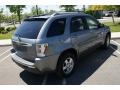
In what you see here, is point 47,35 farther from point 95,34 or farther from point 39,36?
point 95,34

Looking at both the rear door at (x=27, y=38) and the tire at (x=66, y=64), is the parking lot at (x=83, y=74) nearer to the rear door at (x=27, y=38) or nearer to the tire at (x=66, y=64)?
the tire at (x=66, y=64)

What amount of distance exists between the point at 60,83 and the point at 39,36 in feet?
4.82

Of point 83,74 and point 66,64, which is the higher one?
point 66,64

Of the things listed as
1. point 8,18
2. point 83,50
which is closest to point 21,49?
point 83,50

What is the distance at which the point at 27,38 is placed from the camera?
5535mm

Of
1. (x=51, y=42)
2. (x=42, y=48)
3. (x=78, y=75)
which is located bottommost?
(x=78, y=75)

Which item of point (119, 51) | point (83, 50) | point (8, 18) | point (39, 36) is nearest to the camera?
point (39, 36)

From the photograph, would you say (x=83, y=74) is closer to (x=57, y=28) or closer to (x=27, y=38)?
(x=57, y=28)

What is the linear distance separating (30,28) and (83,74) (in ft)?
6.95

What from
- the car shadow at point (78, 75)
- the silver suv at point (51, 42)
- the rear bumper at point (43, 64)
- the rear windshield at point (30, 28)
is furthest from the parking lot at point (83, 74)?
the rear windshield at point (30, 28)

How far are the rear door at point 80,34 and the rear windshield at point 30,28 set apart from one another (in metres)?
1.05

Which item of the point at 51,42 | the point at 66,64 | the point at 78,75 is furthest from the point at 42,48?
the point at 78,75

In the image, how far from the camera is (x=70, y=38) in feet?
19.4

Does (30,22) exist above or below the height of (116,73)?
above
